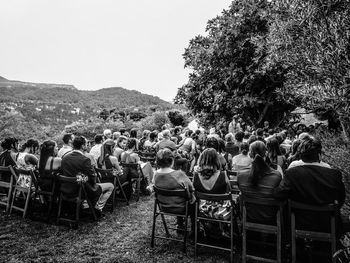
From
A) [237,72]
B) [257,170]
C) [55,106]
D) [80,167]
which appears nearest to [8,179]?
[80,167]

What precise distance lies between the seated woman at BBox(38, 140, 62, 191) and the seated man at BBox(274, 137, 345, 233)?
4.13m

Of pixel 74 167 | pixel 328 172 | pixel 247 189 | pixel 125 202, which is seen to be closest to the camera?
pixel 328 172

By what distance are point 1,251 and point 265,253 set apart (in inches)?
158

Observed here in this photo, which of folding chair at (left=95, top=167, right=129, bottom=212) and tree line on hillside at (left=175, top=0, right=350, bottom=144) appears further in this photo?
tree line on hillside at (left=175, top=0, right=350, bottom=144)

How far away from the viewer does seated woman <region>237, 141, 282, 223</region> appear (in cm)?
358

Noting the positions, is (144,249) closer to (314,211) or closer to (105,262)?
(105,262)

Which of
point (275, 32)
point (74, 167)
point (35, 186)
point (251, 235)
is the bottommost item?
point (251, 235)

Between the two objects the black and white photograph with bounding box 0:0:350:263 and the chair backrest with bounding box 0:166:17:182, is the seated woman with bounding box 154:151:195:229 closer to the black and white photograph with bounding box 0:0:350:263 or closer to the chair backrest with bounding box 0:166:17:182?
the black and white photograph with bounding box 0:0:350:263

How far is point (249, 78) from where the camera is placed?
14211 mm

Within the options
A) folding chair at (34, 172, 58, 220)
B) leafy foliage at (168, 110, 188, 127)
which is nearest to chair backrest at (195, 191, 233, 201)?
folding chair at (34, 172, 58, 220)

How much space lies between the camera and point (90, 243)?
445 cm

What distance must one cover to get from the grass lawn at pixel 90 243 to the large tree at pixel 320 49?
469cm

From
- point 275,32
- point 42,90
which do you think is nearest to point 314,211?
point 275,32

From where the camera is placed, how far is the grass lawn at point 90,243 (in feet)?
13.0
